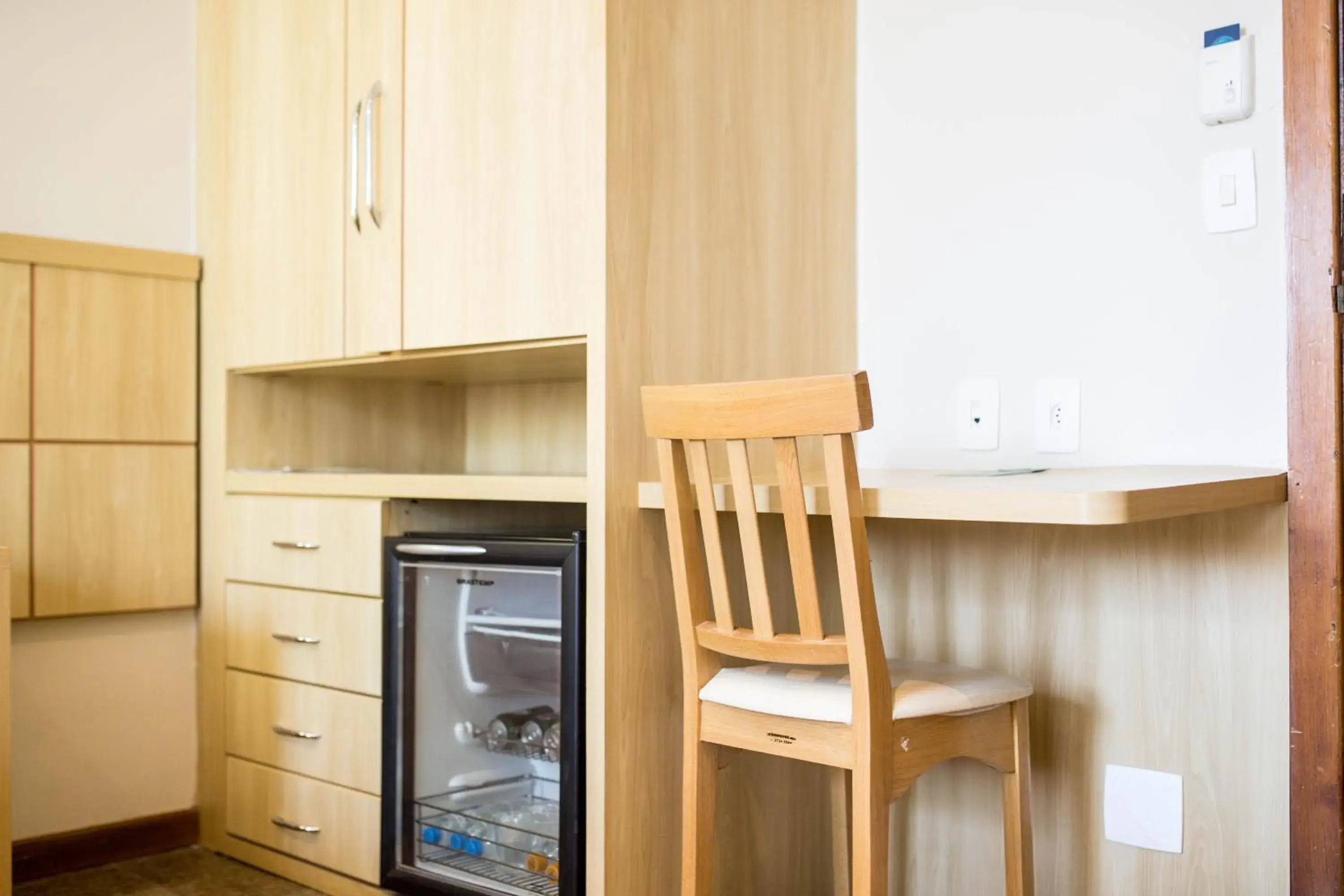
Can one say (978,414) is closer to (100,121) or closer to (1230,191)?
(1230,191)

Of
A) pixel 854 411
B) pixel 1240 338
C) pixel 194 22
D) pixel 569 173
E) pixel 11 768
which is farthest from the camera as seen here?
pixel 194 22

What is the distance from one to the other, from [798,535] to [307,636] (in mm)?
1319

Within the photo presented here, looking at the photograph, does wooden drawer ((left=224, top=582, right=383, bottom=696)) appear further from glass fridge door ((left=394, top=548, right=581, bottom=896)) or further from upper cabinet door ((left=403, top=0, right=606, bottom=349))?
upper cabinet door ((left=403, top=0, right=606, bottom=349))

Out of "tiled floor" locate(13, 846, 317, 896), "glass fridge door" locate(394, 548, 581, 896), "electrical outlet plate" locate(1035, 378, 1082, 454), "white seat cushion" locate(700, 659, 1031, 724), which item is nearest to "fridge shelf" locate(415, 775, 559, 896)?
"glass fridge door" locate(394, 548, 581, 896)

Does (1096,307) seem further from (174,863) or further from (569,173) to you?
(174,863)

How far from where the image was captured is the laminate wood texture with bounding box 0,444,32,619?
248 centimetres

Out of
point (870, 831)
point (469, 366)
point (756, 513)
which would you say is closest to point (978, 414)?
point (756, 513)

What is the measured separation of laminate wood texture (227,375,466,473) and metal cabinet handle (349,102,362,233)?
1.94ft

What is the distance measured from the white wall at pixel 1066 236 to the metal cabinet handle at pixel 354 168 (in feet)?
3.18

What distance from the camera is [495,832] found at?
7.22 feet

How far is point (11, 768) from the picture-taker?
244 centimetres

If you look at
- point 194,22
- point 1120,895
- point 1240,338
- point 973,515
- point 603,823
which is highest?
point 194,22

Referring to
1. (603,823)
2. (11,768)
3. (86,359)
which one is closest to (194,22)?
(86,359)

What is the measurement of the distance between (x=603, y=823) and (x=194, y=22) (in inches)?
82.7
